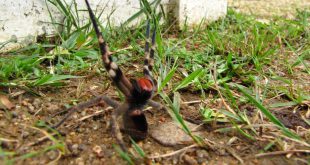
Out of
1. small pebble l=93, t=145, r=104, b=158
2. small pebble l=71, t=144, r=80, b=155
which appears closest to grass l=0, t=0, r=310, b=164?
small pebble l=93, t=145, r=104, b=158

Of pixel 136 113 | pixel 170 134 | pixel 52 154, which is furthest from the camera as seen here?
pixel 170 134

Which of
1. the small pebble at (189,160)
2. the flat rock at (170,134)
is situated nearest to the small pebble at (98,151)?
the flat rock at (170,134)

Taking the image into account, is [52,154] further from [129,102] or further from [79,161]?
[129,102]

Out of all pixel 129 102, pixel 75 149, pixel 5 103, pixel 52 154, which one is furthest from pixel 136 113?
pixel 5 103

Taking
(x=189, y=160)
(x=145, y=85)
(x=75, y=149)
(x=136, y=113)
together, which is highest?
(x=145, y=85)

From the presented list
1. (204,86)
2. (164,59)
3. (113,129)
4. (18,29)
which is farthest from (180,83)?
(18,29)

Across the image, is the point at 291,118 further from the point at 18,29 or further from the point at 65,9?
the point at 18,29

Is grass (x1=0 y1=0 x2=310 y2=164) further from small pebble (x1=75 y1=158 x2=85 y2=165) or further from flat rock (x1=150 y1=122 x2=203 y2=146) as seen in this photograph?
small pebble (x1=75 y1=158 x2=85 y2=165)
